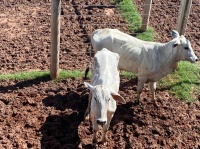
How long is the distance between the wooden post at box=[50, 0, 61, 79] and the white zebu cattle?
798mm

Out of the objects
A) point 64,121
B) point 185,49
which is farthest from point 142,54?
point 64,121

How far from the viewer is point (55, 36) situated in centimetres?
817

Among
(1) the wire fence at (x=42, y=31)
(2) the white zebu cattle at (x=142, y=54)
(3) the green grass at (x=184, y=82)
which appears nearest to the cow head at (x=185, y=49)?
(2) the white zebu cattle at (x=142, y=54)

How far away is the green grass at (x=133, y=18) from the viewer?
416 inches

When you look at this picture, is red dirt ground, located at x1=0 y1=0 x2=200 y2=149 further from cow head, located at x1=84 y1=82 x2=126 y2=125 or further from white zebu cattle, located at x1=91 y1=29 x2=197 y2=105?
cow head, located at x1=84 y1=82 x2=126 y2=125

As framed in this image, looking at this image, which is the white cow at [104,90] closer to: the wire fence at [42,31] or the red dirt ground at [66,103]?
the red dirt ground at [66,103]

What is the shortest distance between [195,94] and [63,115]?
3066 mm

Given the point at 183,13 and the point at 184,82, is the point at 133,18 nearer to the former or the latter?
the point at 183,13

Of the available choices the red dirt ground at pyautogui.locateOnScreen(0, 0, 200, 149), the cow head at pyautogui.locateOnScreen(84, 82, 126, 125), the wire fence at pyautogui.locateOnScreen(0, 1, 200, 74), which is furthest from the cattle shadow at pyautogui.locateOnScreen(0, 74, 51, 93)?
the cow head at pyautogui.locateOnScreen(84, 82, 126, 125)

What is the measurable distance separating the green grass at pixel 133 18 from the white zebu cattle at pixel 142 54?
2.45 meters

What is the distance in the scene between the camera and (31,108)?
25.4 feet

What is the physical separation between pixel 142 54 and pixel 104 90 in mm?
1975

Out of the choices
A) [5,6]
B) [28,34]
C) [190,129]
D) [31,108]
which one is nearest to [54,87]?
[31,108]

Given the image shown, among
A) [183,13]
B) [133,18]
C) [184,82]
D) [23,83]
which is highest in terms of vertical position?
[183,13]
